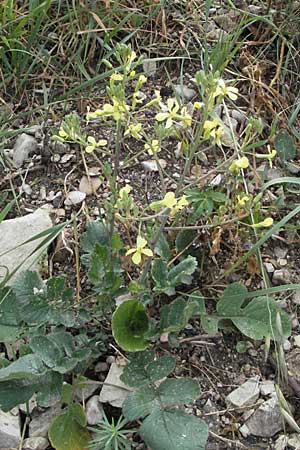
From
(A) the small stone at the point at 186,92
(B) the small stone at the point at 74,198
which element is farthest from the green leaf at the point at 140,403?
(A) the small stone at the point at 186,92

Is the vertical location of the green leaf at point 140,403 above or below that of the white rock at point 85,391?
above

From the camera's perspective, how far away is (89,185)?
2359 millimetres

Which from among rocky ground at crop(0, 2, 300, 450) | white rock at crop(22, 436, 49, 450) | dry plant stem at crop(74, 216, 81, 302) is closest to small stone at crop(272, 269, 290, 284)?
rocky ground at crop(0, 2, 300, 450)

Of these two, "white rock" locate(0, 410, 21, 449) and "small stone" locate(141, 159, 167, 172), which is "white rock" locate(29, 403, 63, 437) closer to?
"white rock" locate(0, 410, 21, 449)

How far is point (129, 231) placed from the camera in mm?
2203

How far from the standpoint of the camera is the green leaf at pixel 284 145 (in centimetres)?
238

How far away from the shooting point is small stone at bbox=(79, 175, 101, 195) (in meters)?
2.35

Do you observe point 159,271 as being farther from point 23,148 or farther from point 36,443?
point 23,148

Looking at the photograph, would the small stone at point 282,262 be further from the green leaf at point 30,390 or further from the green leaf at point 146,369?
the green leaf at point 30,390

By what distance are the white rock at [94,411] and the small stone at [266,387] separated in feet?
1.32

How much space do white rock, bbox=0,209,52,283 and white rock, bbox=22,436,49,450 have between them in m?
0.45

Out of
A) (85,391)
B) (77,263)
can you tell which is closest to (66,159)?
(77,263)

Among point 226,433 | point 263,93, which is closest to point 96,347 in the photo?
point 226,433

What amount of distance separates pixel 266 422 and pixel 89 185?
0.86m
